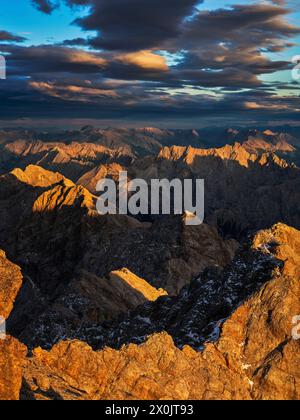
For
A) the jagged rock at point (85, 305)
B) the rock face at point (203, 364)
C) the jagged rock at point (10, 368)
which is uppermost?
the jagged rock at point (10, 368)

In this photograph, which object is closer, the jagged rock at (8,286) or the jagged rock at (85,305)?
the jagged rock at (8,286)

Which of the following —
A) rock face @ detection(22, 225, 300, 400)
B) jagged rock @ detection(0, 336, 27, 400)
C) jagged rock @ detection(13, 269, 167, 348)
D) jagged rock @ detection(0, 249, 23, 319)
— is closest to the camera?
jagged rock @ detection(0, 336, 27, 400)

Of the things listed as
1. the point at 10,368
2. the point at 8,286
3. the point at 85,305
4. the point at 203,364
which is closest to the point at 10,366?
the point at 10,368

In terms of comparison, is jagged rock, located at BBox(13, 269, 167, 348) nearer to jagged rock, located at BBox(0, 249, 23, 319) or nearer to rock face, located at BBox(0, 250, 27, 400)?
jagged rock, located at BBox(0, 249, 23, 319)

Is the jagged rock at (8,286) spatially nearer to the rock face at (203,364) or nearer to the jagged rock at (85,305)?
the rock face at (203,364)

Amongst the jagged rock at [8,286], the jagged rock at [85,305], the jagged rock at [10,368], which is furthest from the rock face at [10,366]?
the jagged rock at [85,305]

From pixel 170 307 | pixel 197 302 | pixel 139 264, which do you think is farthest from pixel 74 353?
pixel 139 264

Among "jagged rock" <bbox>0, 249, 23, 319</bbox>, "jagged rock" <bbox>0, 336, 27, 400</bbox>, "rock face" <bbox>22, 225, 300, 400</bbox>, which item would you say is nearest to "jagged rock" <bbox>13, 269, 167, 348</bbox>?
"jagged rock" <bbox>0, 249, 23, 319</bbox>

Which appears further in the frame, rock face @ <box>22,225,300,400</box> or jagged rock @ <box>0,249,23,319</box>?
jagged rock @ <box>0,249,23,319</box>

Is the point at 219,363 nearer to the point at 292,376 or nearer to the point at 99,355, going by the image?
the point at 292,376
